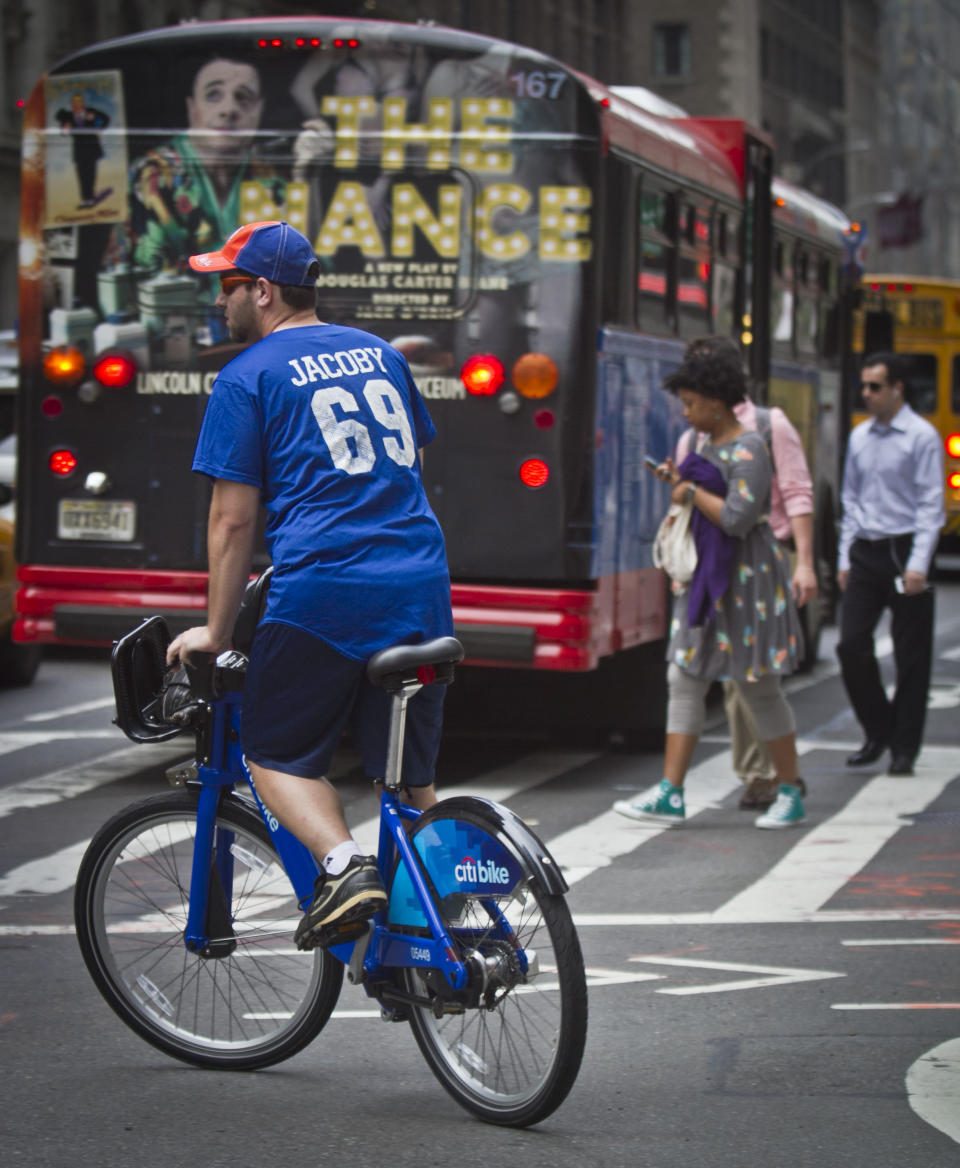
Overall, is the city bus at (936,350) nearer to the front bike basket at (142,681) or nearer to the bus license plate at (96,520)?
the bus license plate at (96,520)

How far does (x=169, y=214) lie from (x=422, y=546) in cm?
505

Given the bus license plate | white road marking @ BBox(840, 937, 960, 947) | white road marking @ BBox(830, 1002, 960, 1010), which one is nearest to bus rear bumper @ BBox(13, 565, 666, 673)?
the bus license plate

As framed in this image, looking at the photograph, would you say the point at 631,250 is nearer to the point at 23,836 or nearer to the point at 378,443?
the point at 23,836

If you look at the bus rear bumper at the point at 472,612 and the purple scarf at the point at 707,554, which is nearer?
the purple scarf at the point at 707,554

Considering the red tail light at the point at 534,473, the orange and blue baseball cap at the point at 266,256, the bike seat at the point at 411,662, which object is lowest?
the bike seat at the point at 411,662

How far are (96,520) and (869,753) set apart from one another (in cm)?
375

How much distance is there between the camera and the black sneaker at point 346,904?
4609 mm

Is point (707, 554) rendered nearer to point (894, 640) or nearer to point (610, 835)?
point (610, 835)

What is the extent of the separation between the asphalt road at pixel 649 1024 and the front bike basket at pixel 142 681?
2.63 feet

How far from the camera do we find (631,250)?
9781 millimetres

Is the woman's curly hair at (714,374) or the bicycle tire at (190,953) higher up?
the woman's curly hair at (714,374)

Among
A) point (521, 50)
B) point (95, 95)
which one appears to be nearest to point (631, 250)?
point (521, 50)

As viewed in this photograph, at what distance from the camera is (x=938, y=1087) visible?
4.96m

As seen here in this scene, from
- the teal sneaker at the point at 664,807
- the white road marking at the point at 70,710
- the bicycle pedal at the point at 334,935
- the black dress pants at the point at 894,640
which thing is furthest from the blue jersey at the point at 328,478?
the white road marking at the point at 70,710
